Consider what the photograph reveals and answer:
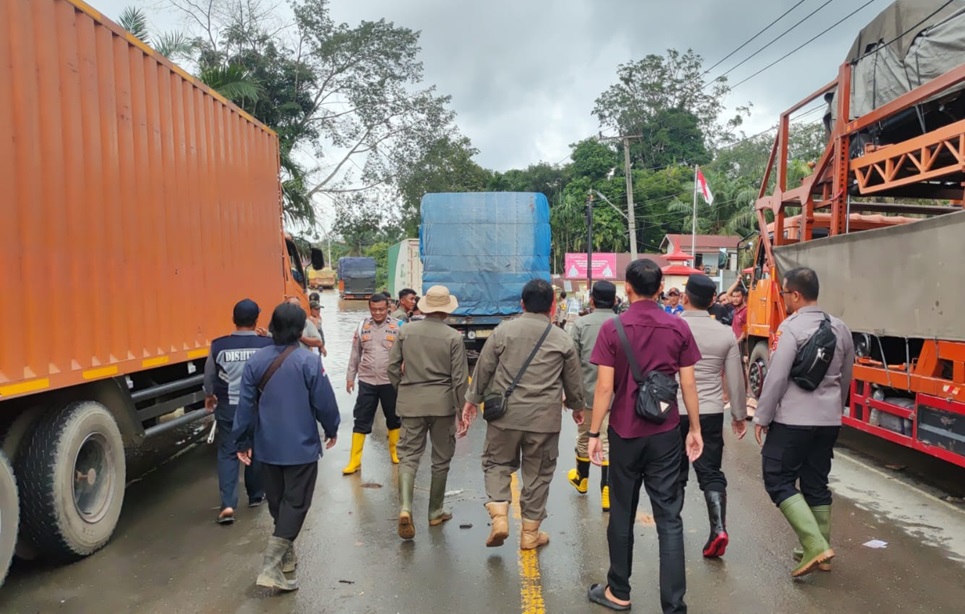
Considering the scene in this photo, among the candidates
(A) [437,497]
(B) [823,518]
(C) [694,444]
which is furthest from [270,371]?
(B) [823,518]

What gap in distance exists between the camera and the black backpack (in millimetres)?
3670

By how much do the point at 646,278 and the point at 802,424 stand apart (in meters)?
1.34

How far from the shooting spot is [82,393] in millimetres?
4355

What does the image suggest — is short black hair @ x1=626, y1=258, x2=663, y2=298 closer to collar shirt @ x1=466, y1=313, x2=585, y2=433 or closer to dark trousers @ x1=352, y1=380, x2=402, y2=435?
collar shirt @ x1=466, y1=313, x2=585, y2=433

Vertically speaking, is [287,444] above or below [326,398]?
below

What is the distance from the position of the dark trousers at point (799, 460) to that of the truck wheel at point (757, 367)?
4901mm

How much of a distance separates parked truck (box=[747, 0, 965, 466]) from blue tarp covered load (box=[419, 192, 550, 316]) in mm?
5052

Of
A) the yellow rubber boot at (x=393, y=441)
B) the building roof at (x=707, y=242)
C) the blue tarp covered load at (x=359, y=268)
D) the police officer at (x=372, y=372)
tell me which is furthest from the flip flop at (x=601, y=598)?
the blue tarp covered load at (x=359, y=268)

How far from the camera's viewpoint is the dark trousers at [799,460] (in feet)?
12.4

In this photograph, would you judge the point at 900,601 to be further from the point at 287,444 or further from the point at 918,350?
the point at 287,444

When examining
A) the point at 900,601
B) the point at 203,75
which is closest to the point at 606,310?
the point at 900,601

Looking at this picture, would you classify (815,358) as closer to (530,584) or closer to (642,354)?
(642,354)

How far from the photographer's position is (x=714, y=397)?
405 cm

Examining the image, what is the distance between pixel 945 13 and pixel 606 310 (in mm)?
4717
